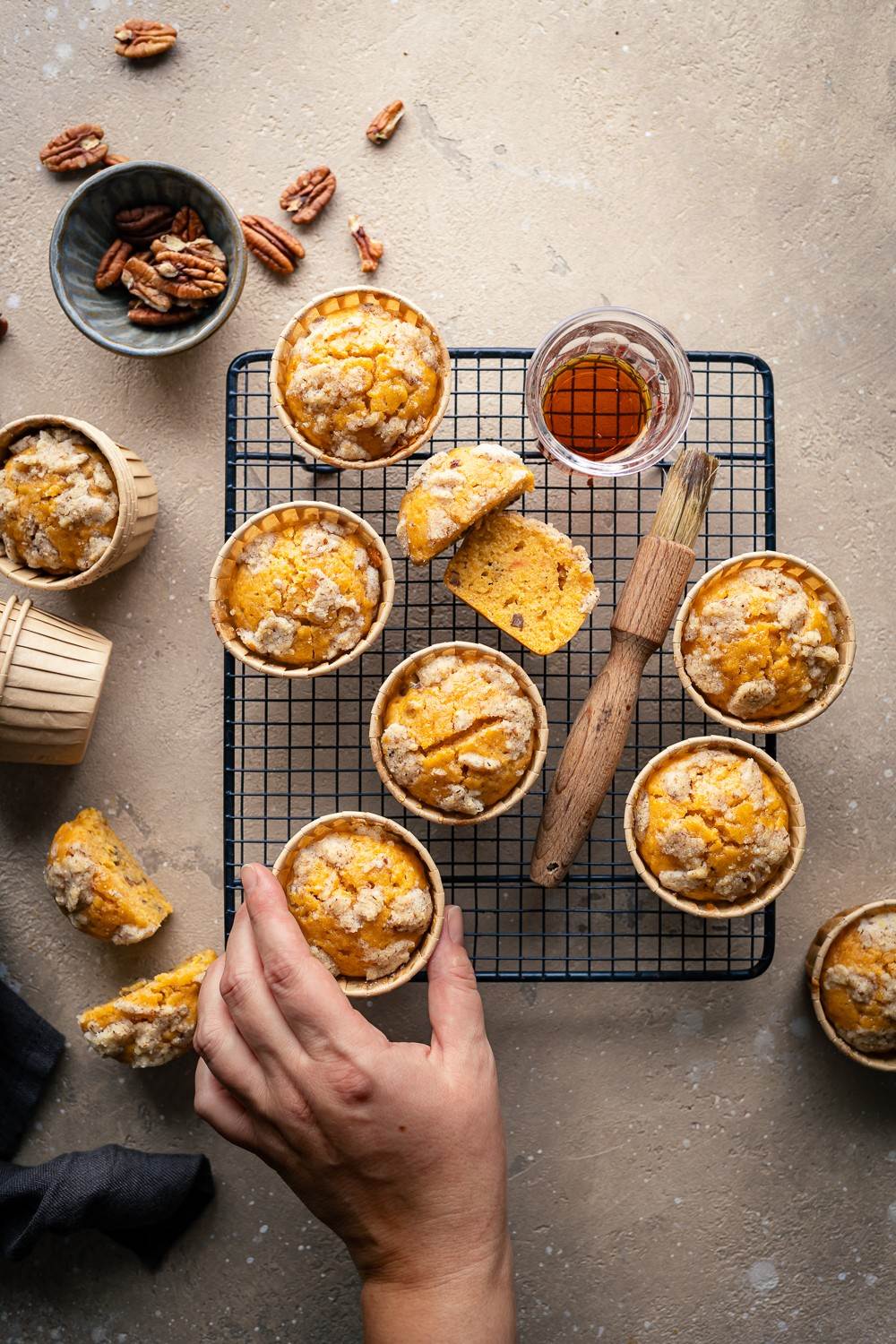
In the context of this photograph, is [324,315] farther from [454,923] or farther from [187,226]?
[454,923]

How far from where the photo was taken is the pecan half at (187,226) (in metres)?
2.43

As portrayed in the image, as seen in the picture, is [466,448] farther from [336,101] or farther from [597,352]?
[336,101]

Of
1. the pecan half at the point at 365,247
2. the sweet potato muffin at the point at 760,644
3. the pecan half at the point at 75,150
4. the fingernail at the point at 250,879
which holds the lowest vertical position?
the fingernail at the point at 250,879

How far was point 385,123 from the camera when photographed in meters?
2.53

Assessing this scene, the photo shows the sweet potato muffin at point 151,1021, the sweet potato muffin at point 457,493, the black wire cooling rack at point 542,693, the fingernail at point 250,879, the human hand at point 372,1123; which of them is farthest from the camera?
the black wire cooling rack at point 542,693

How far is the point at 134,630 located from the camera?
102 inches

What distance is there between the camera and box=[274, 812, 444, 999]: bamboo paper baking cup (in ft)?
7.09

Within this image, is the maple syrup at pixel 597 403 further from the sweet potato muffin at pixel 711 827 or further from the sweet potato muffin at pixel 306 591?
the sweet potato muffin at pixel 711 827

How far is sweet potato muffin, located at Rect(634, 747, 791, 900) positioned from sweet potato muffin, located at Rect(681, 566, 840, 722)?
0.49ft

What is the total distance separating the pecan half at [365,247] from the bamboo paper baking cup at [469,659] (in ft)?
3.37

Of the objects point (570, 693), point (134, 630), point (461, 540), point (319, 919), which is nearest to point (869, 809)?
point (570, 693)

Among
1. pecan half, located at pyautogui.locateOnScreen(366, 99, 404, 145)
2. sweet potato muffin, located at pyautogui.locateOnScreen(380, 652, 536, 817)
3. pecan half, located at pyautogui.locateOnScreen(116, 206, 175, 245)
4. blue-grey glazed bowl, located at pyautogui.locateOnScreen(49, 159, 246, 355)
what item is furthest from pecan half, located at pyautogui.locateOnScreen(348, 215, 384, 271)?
sweet potato muffin, located at pyautogui.locateOnScreen(380, 652, 536, 817)

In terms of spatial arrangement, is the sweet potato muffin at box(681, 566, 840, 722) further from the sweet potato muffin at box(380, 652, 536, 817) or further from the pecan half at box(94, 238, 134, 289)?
the pecan half at box(94, 238, 134, 289)

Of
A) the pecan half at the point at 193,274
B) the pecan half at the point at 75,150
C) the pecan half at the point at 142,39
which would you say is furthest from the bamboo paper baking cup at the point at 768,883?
the pecan half at the point at 142,39
